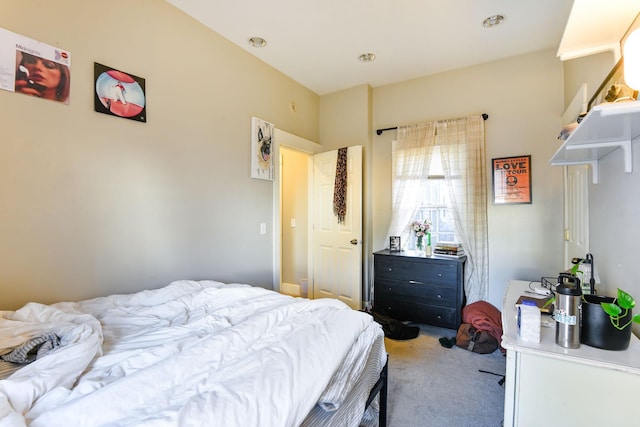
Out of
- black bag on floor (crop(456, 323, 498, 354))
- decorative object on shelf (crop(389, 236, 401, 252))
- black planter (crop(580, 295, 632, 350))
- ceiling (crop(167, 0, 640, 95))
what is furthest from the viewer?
decorative object on shelf (crop(389, 236, 401, 252))

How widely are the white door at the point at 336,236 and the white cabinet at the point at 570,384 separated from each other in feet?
7.67

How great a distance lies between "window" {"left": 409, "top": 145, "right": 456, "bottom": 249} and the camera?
3.41 metres

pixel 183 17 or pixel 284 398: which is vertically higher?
pixel 183 17

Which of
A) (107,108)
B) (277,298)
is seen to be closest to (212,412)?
(277,298)

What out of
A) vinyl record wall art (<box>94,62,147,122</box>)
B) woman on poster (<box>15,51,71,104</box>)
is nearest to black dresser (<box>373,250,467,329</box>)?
vinyl record wall art (<box>94,62,147,122</box>)

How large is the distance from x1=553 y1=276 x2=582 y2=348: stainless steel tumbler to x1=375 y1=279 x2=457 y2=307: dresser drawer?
1.83 m

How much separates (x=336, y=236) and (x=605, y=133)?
274 centimetres

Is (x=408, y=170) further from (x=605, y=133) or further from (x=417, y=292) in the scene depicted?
(x=605, y=133)

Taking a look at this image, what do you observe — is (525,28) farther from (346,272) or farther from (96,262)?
(96,262)

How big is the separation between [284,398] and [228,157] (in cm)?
223

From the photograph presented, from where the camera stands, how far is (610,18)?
4.32 feet

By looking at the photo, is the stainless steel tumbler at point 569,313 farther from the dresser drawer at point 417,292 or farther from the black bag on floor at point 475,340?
the dresser drawer at point 417,292

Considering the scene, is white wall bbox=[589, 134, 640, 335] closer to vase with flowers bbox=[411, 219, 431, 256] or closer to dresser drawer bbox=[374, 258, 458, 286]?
dresser drawer bbox=[374, 258, 458, 286]

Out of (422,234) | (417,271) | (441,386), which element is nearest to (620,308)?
(441,386)
